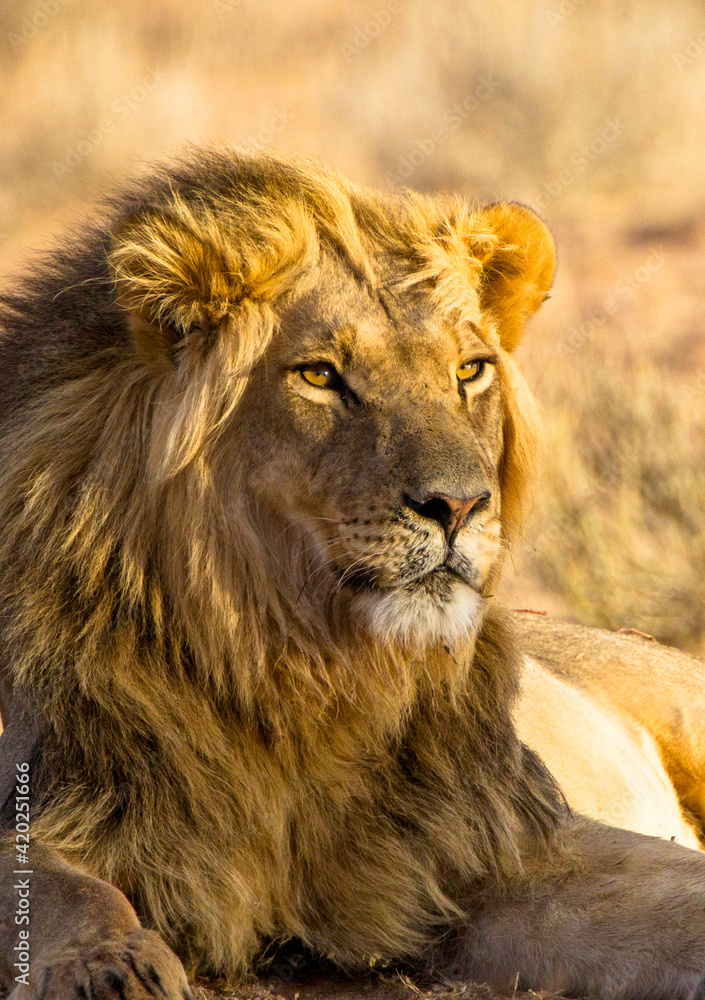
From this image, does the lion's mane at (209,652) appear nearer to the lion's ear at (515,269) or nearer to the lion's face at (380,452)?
the lion's face at (380,452)

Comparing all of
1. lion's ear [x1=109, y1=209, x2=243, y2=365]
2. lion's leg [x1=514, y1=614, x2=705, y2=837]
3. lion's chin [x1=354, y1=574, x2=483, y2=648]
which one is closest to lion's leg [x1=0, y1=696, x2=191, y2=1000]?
lion's chin [x1=354, y1=574, x2=483, y2=648]

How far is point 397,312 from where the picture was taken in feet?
10.5

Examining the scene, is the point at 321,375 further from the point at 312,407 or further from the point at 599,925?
the point at 599,925

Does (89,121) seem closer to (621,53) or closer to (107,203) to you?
(621,53)

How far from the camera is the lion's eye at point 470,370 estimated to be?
3293 millimetres

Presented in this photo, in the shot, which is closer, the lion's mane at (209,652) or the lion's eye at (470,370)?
the lion's mane at (209,652)

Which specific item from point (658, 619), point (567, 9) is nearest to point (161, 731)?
point (658, 619)
